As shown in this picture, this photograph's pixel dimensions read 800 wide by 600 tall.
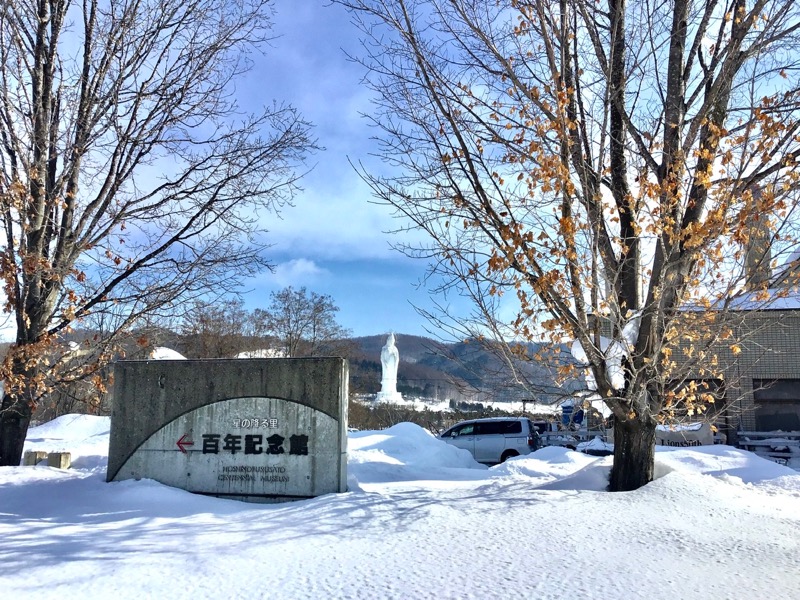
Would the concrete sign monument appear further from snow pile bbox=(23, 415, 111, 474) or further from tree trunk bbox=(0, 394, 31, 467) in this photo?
snow pile bbox=(23, 415, 111, 474)

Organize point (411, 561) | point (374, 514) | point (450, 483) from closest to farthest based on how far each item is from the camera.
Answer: point (411, 561) → point (374, 514) → point (450, 483)

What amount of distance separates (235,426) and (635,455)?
534 centimetres

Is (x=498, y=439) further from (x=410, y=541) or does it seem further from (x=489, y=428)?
(x=410, y=541)

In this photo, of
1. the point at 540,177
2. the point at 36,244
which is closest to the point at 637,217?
the point at 540,177

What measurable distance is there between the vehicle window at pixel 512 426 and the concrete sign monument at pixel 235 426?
10.8 metres

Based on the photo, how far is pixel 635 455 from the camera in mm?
8453

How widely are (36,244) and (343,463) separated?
5600 millimetres

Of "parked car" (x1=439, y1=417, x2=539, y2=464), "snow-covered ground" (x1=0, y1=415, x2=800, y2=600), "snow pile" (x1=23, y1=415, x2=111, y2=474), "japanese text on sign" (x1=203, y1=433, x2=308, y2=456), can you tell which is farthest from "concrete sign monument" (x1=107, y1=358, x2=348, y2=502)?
"parked car" (x1=439, y1=417, x2=539, y2=464)

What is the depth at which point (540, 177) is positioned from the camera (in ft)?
24.9

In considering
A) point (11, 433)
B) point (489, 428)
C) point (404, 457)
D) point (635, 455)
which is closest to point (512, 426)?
point (489, 428)

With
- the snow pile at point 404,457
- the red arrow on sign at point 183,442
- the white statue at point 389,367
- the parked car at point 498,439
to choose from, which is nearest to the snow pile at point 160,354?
the red arrow on sign at point 183,442

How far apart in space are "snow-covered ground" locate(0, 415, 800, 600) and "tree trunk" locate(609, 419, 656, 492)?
309mm

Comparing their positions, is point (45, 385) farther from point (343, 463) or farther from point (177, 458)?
point (343, 463)

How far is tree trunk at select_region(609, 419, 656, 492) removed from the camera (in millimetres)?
8422
